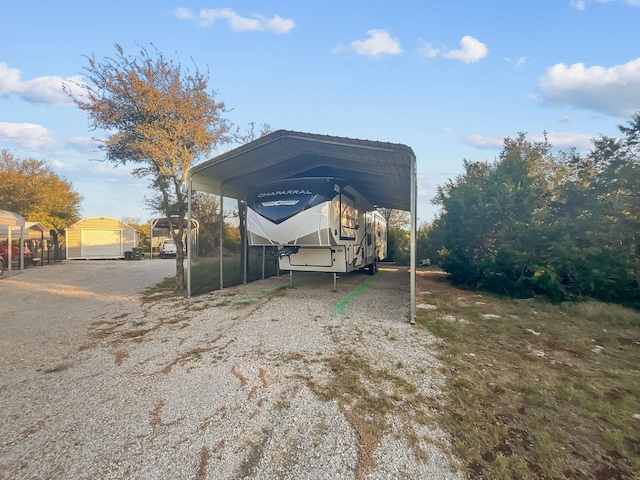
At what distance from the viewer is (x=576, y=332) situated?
585 centimetres

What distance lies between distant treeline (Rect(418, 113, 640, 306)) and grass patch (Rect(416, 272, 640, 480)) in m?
1.58

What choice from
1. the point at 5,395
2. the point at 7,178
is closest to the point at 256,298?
the point at 5,395

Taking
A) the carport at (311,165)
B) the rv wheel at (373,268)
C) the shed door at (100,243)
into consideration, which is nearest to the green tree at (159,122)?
the carport at (311,165)

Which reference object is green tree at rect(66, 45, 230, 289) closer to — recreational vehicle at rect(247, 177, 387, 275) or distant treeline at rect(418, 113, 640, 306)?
recreational vehicle at rect(247, 177, 387, 275)

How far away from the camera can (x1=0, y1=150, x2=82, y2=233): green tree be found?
21969 millimetres

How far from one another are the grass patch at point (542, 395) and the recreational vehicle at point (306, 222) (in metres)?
2.70

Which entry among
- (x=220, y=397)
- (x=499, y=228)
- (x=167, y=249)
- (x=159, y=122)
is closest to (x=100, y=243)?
(x=167, y=249)

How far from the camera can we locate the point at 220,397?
3312 millimetres

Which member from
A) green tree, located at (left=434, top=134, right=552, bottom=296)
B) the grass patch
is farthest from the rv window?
green tree, located at (left=434, top=134, right=552, bottom=296)

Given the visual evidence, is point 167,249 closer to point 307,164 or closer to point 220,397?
point 307,164

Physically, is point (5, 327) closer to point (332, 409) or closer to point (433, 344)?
point (332, 409)

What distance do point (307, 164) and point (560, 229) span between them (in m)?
6.58

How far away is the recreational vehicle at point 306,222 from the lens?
7492 millimetres

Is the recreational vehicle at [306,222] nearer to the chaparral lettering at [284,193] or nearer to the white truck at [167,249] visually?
the chaparral lettering at [284,193]
